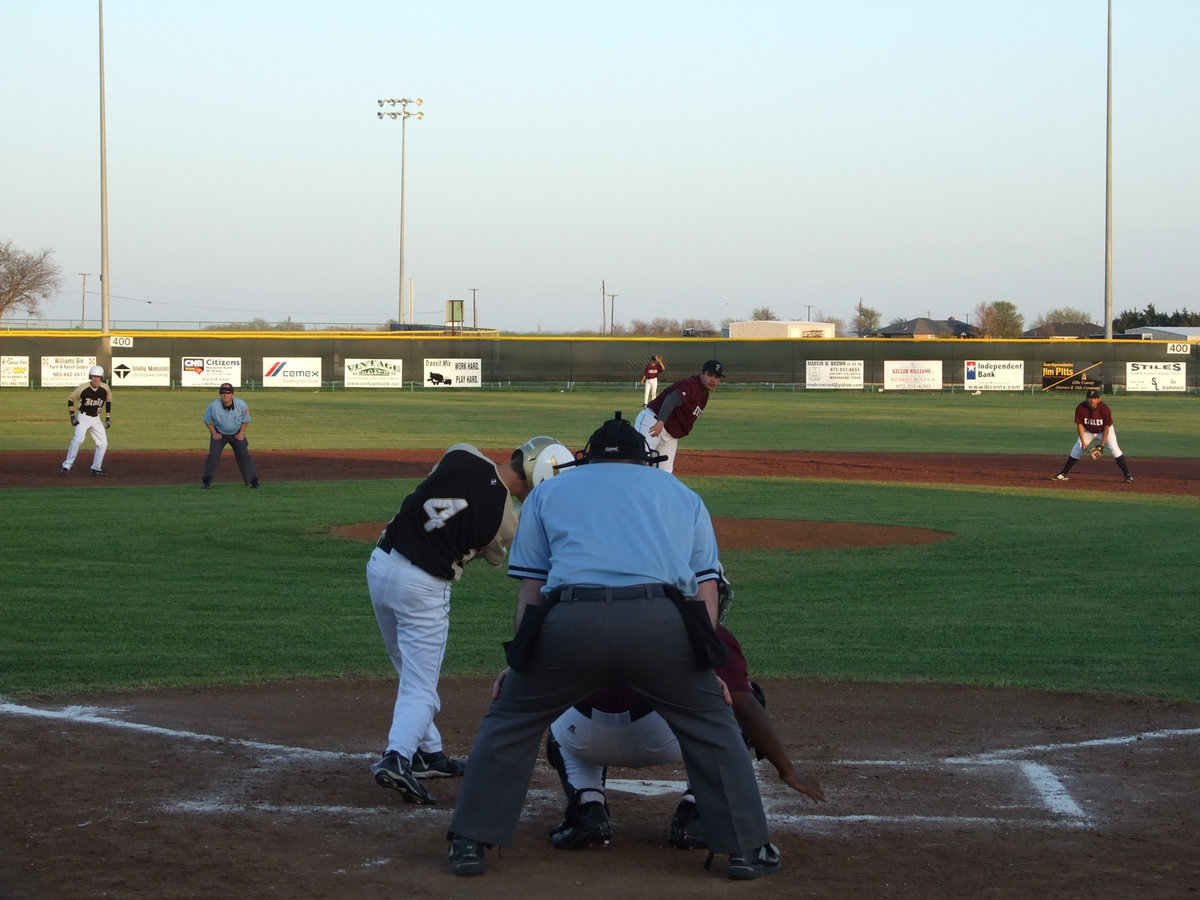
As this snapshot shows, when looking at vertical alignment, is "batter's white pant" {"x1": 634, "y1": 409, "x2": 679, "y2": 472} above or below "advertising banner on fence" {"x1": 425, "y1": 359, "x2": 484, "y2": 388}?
below

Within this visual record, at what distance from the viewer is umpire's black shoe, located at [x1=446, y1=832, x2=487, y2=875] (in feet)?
15.4

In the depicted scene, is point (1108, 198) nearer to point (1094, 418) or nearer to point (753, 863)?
point (1094, 418)

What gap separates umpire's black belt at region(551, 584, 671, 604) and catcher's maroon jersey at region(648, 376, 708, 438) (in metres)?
11.3

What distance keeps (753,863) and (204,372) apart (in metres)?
47.4

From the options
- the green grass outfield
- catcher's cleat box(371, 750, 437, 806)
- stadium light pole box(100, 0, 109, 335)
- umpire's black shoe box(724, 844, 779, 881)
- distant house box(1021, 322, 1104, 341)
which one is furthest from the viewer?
distant house box(1021, 322, 1104, 341)

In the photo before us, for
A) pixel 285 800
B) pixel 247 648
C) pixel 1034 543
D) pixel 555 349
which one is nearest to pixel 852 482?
pixel 1034 543

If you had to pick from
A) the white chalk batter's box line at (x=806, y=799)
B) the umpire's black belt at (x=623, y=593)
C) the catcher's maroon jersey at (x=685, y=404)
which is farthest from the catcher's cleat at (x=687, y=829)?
the catcher's maroon jersey at (x=685, y=404)

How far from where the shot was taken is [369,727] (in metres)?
7.10

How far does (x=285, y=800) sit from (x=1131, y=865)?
135 inches

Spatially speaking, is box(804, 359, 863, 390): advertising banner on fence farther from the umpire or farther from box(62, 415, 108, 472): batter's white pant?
the umpire

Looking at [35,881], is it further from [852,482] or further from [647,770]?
[852,482]

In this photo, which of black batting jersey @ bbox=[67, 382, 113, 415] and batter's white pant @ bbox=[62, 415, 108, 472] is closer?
black batting jersey @ bbox=[67, 382, 113, 415]

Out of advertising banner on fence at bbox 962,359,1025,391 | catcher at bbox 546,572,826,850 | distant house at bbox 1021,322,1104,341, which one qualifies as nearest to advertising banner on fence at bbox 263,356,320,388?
advertising banner on fence at bbox 962,359,1025,391

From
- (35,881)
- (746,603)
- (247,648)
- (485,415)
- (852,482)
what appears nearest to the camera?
(35,881)
